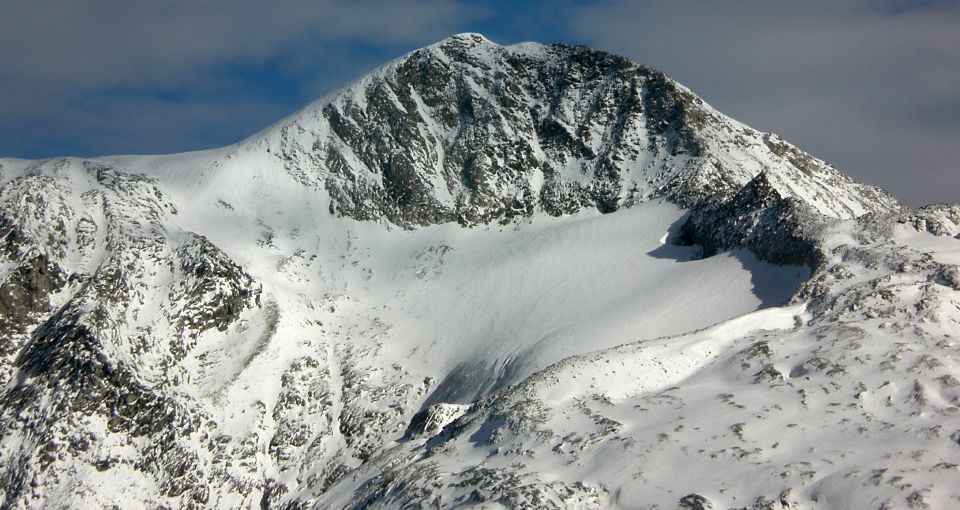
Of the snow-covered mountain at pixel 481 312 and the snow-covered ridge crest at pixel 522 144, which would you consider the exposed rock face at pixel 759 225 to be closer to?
the snow-covered mountain at pixel 481 312

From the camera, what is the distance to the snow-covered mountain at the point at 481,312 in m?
25.0

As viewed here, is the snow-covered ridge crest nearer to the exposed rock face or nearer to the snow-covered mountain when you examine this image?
the snow-covered mountain

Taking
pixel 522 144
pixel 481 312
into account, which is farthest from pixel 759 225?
pixel 522 144

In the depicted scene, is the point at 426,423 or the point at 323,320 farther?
the point at 323,320

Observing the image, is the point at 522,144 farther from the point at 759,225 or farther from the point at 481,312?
the point at 759,225

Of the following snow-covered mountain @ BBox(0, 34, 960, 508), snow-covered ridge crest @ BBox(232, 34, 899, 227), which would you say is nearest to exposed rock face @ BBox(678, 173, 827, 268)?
snow-covered mountain @ BBox(0, 34, 960, 508)

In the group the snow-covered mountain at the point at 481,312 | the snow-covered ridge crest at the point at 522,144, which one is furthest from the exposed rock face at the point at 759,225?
the snow-covered ridge crest at the point at 522,144

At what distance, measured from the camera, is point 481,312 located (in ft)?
177

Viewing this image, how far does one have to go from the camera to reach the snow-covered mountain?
25.0m

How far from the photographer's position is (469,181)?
6619cm

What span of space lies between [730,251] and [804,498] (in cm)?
2898

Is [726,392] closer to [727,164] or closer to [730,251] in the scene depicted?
[730,251]

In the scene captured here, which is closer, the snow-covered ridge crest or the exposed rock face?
the exposed rock face

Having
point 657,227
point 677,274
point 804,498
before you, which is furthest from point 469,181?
point 804,498
